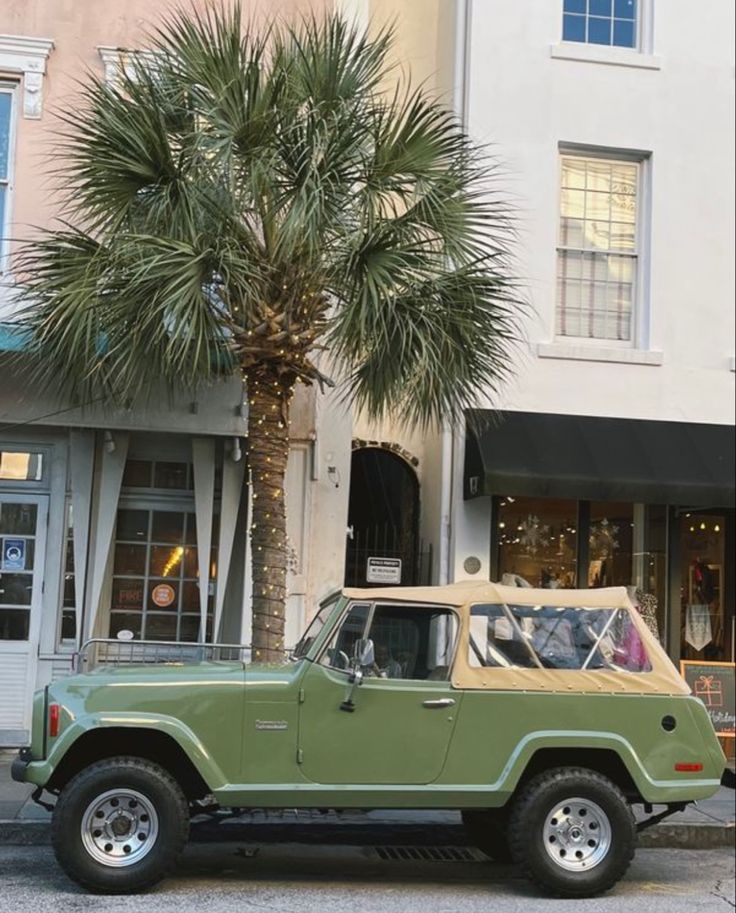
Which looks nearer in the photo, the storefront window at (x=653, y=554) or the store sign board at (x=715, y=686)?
the store sign board at (x=715, y=686)

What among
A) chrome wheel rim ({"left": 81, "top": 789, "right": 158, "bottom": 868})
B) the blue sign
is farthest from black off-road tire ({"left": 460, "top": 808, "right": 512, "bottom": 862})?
the blue sign

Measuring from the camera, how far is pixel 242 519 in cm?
1138

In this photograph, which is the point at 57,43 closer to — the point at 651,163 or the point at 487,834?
the point at 651,163

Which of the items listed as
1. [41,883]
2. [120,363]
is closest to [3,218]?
[120,363]

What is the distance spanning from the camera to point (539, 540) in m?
11.8

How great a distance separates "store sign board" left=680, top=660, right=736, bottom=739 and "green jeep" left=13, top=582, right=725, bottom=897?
402 centimetres

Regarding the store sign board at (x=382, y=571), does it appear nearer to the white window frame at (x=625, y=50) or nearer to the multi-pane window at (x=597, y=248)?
the multi-pane window at (x=597, y=248)

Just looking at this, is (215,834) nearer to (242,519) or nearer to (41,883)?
(41,883)

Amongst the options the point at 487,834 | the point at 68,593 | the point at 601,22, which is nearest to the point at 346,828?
the point at 487,834

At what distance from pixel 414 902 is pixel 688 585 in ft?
22.4

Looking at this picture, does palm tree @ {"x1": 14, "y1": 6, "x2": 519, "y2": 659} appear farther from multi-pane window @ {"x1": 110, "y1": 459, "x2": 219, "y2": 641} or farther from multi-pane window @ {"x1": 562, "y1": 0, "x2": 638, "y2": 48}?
multi-pane window @ {"x1": 562, "y1": 0, "x2": 638, "y2": 48}

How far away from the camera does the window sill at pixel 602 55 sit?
12.1 m

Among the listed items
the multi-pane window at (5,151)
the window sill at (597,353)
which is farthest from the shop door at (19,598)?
the window sill at (597,353)

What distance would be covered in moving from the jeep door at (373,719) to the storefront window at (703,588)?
6337 mm
